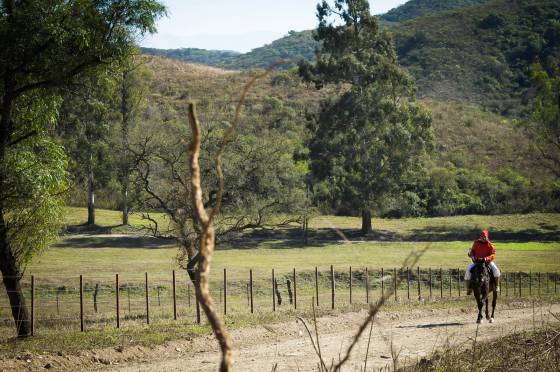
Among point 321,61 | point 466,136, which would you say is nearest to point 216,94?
point 466,136

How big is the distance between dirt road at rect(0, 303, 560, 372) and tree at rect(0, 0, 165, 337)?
543cm

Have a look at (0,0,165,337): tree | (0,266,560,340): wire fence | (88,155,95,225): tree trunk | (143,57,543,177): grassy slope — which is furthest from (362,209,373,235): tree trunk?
(0,0,165,337): tree

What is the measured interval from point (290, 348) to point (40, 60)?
9.89 meters

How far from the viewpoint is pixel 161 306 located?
31953 mm

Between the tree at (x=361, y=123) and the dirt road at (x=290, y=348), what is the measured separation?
130 ft

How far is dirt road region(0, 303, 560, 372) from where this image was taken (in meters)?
14.4

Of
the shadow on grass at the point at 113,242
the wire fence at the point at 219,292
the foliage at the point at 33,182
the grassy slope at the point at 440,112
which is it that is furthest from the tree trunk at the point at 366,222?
the foliage at the point at 33,182

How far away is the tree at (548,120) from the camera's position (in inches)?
2400

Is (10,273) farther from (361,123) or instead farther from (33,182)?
(361,123)

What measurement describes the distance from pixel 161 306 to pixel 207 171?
292 inches

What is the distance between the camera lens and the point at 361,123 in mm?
62750

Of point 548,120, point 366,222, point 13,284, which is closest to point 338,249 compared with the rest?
point 366,222

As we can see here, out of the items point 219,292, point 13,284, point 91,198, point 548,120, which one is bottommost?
point 219,292

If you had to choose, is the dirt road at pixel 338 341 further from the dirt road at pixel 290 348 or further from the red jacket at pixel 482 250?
the red jacket at pixel 482 250
